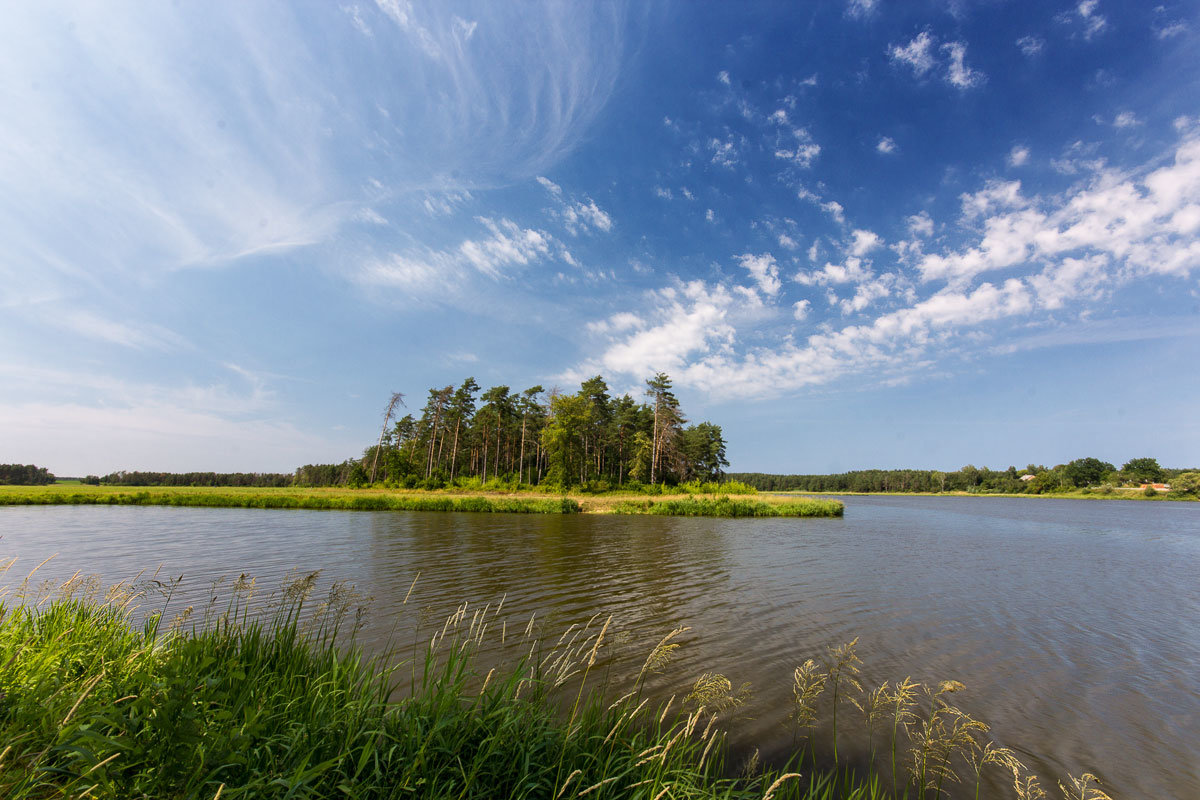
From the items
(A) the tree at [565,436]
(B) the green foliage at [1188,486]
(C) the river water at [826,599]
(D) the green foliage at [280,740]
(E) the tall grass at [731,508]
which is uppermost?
(A) the tree at [565,436]

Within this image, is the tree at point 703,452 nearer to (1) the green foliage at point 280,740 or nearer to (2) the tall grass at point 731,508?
(2) the tall grass at point 731,508

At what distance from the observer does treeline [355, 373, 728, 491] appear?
68.2 meters

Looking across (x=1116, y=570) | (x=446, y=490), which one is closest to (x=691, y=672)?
(x=1116, y=570)

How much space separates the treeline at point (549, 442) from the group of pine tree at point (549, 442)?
17 cm

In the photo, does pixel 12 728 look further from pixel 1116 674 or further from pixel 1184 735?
pixel 1116 674

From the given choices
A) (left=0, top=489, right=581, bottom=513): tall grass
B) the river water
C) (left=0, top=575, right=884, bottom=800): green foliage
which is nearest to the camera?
(left=0, top=575, right=884, bottom=800): green foliage

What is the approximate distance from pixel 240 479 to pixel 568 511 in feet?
518

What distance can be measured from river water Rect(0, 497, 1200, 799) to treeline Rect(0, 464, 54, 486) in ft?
409

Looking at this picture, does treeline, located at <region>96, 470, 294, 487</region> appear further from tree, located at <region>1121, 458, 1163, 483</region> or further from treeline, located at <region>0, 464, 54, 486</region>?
tree, located at <region>1121, 458, 1163, 483</region>

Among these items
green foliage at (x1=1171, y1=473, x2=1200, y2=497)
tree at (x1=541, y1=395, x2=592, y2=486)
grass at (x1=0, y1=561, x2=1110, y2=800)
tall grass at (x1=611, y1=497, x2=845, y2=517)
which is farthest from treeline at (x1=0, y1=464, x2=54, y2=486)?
green foliage at (x1=1171, y1=473, x2=1200, y2=497)

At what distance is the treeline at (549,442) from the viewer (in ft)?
224

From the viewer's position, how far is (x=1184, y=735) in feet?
23.8

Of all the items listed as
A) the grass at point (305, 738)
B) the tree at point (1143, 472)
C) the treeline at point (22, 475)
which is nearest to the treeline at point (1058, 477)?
the tree at point (1143, 472)

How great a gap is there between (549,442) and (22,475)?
140980 mm
